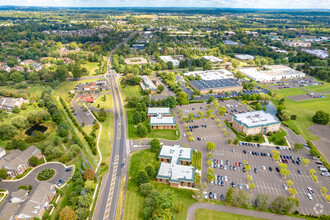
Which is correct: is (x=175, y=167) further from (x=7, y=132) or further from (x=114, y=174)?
(x=7, y=132)

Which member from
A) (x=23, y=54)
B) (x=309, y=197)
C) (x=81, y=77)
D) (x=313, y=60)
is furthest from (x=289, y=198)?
(x=23, y=54)

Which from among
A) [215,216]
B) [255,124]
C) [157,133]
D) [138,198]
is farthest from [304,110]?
[138,198]

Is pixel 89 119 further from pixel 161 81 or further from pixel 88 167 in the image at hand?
pixel 161 81

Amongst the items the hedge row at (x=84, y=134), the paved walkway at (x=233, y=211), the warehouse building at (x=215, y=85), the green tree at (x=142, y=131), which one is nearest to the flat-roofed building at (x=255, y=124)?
the paved walkway at (x=233, y=211)

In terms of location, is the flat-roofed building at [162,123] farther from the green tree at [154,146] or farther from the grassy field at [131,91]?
the grassy field at [131,91]

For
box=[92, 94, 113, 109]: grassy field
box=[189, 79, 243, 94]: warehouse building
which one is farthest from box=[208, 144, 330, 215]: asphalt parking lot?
box=[92, 94, 113, 109]: grassy field

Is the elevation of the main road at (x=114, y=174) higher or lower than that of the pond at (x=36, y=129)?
higher

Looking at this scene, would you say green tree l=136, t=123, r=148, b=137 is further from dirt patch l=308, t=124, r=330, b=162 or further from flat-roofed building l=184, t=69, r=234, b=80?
flat-roofed building l=184, t=69, r=234, b=80
